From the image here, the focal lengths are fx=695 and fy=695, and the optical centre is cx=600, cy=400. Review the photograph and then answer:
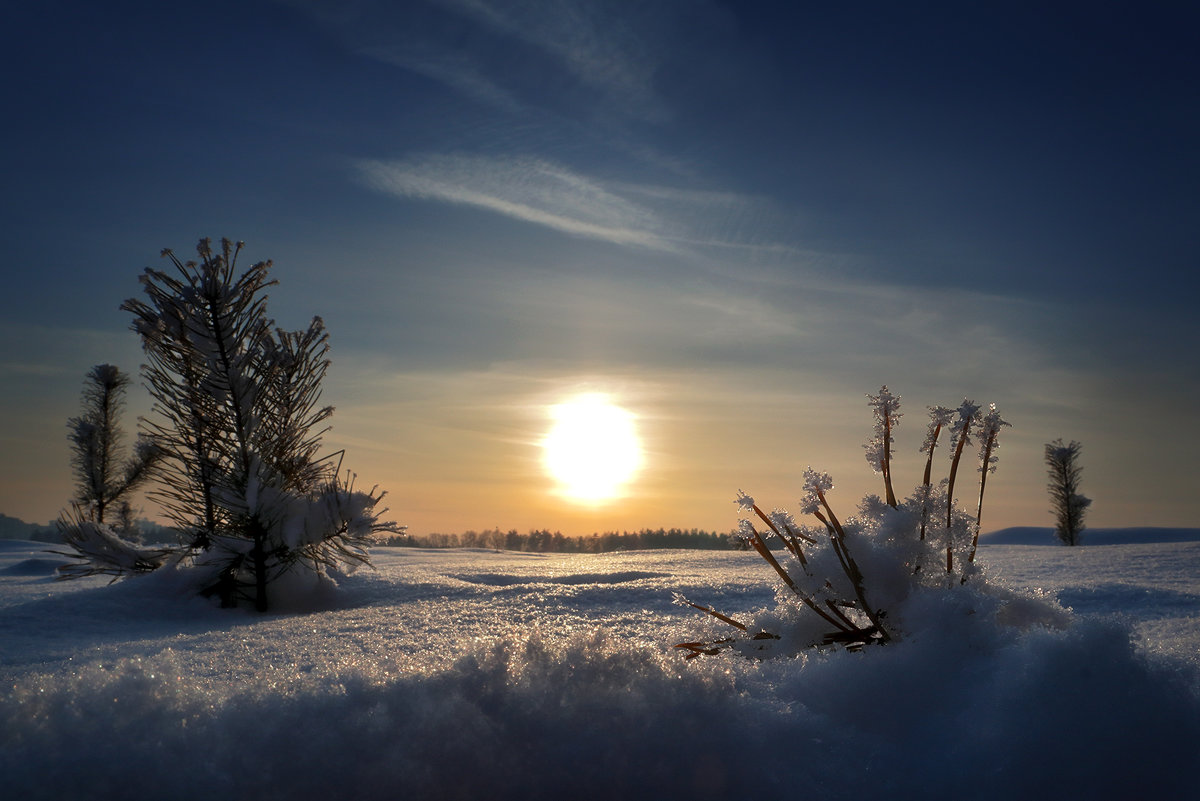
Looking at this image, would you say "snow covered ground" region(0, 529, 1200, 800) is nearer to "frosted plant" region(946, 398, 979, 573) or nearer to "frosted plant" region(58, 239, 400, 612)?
"frosted plant" region(946, 398, 979, 573)

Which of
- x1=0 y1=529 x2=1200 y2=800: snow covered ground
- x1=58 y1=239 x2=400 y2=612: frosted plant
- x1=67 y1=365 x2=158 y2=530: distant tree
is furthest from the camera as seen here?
x1=67 y1=365 x2=158 y2=530: distant tree

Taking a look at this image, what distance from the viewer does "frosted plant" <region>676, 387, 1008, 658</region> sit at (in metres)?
1.70

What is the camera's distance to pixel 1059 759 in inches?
47.7

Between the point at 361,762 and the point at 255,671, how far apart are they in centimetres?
88

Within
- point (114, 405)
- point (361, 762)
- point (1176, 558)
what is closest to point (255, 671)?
point (361, 762)

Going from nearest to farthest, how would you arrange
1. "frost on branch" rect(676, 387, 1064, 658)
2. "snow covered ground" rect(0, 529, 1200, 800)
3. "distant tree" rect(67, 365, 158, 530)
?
"snow covered ground" rect(0, 529, 1200, 800), "frost on branch" rect(676, 387, 1064, 658), "distant tree" rect(67, 365, 158, 530)

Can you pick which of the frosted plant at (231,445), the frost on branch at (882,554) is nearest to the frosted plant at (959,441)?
the frost on branch at (882,554)

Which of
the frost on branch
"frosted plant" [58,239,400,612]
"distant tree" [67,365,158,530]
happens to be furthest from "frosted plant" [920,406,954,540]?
"distant tree" [67,365,158,530]

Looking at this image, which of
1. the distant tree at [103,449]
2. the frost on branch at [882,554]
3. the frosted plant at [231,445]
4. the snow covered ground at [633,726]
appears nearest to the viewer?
the snow covered ground at [633,726]

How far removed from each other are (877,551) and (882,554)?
0.04ft

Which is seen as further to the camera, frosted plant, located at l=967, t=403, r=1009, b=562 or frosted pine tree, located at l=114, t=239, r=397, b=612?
frosted pine tree, located at l=114, t=239, r=397, b=612

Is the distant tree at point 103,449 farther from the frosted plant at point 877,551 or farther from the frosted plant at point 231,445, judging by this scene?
the frosted plant at point 877,551

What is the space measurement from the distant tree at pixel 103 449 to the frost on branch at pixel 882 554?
11728 mm

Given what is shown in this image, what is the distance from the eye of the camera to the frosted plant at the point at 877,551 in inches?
66.8
